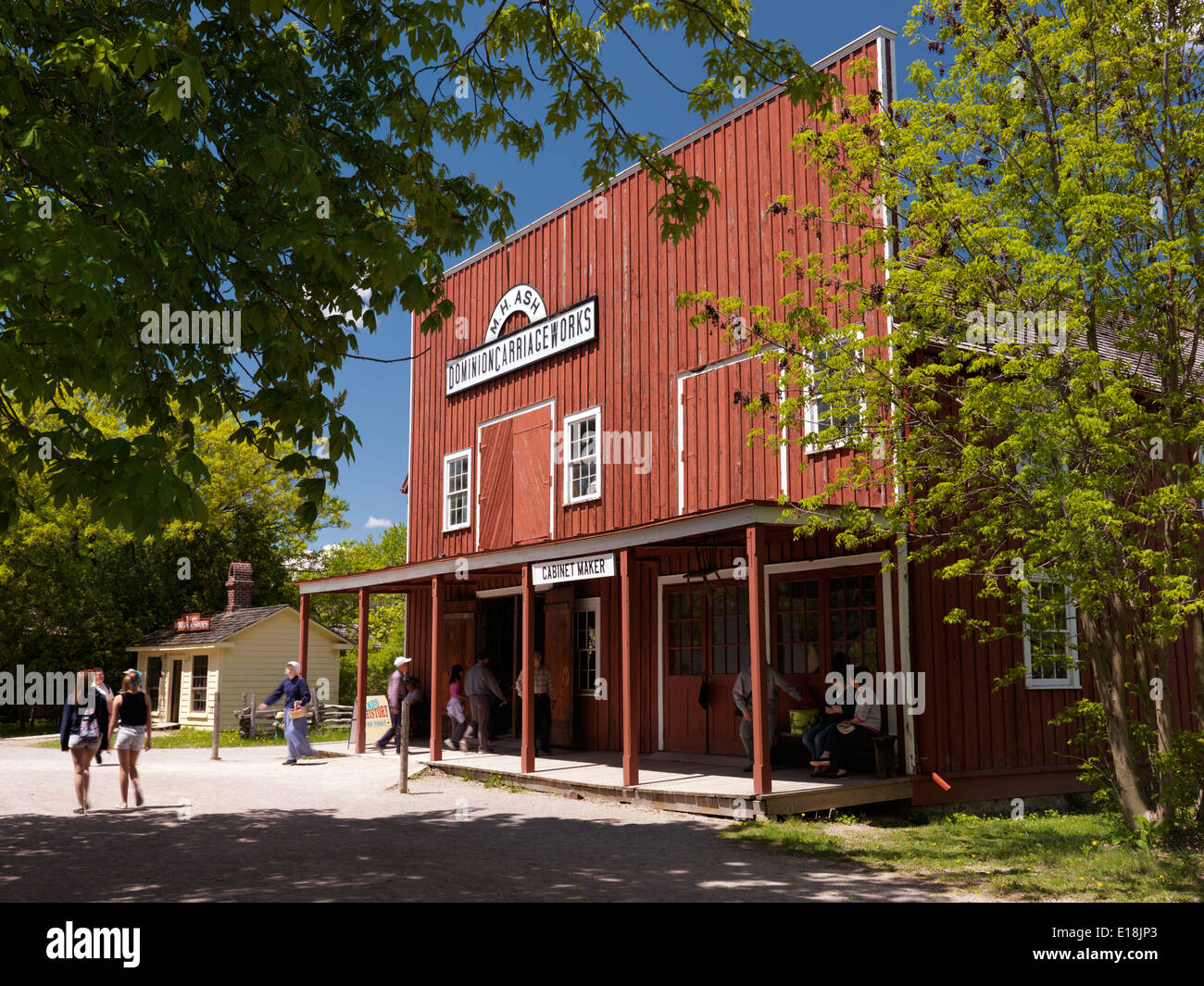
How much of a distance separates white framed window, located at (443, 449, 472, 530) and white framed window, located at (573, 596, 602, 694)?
146 inches

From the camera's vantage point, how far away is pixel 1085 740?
10.9 metres

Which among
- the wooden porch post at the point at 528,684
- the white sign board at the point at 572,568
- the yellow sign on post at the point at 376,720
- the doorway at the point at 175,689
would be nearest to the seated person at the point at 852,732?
the white sign board at the point at 572,568

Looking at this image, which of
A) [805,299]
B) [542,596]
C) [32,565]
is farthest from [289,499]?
[805,299]

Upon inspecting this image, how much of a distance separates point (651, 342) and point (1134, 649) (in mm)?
8329

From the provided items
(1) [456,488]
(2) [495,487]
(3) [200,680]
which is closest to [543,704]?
(2) [495,487]

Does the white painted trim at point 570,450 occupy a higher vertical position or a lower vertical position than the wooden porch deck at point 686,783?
higher

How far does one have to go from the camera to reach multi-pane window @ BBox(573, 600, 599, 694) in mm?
17609

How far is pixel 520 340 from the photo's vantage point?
19.5 m

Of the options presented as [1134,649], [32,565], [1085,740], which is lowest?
[1085,740]

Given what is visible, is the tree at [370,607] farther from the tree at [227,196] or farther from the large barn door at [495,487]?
the tree at [227,196]

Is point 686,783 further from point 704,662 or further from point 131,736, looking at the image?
point 131,736

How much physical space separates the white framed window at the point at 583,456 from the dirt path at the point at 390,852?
523cm

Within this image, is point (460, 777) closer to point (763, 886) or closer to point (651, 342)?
point (651, 342)

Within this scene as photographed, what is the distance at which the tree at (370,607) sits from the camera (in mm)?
47406
